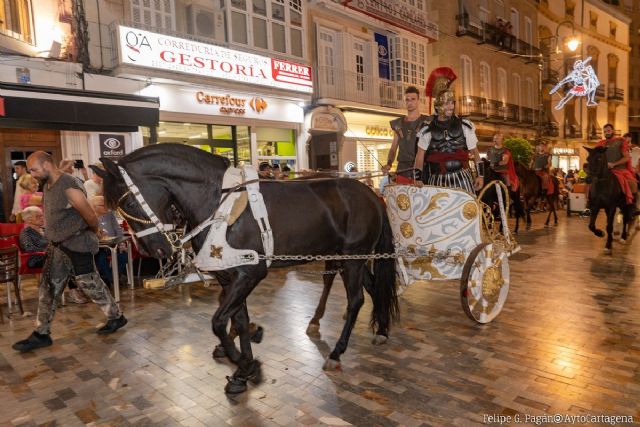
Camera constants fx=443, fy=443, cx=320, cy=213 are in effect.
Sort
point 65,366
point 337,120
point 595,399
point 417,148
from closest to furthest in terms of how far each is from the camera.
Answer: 1. point 595,399
2. point 65,366
3. point 417,148
4. point 337,120

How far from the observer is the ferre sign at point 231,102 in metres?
12.6

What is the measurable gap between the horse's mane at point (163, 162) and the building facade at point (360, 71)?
10.8 meters

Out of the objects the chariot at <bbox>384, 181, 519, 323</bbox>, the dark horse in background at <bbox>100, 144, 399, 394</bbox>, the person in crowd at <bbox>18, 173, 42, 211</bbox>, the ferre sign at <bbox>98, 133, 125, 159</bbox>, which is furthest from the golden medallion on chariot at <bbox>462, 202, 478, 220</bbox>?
the ferre sign at <bbox>98, 133, 125, 159</bbox>

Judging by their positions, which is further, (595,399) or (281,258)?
(281,258)

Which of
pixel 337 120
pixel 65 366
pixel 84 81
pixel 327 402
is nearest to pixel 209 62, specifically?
pixel 84 81

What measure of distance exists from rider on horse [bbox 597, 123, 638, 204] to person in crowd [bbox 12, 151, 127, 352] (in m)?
8.94

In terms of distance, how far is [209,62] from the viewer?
39.2 feet

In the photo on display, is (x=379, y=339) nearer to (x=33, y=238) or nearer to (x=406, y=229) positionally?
(x=406, y=229)

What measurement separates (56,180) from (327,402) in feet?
11.1

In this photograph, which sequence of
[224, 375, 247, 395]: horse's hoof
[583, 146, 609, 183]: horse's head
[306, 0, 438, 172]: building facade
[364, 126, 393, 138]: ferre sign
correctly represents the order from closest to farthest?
[224, 375, 247, 395]: horse's hoof, [583, 146, 609, 183]: horse's head, [306, 0, 438, 172]: building facade, [364, 126, 393, 138]: ferre sign

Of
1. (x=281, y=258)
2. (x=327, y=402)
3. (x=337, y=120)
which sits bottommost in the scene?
(x=327, y=402)

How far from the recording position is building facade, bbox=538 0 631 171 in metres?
29.3

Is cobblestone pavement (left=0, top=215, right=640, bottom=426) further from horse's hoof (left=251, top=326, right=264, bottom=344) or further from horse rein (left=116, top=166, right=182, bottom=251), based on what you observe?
horse rein (left=116, top=166, right=182, bottom=251)

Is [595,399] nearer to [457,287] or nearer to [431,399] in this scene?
[431,399]
